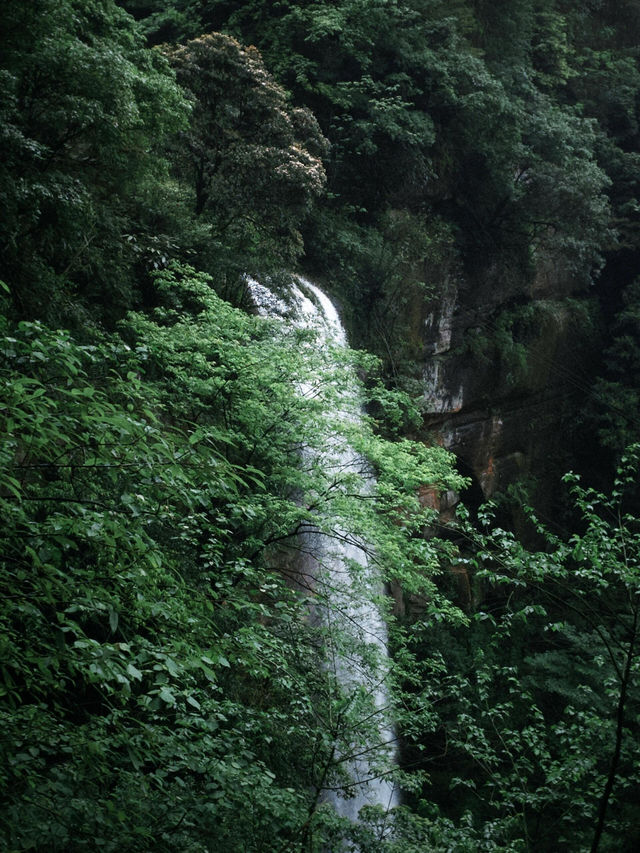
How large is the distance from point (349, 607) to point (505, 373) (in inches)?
428

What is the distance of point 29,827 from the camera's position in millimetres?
2805

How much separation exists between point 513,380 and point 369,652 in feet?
36.7

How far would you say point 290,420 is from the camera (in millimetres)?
6996

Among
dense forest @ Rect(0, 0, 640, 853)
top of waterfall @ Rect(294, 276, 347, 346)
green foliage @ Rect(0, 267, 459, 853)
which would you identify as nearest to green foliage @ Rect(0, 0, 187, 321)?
dense forest @ Rect(0, 0, 640, 853)

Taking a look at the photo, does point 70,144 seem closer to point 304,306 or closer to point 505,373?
point 304,306

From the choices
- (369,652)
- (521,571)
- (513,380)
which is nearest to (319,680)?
(369,652)

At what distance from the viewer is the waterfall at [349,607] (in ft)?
18.7

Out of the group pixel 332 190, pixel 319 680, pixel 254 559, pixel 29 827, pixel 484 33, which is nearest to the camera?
pixel 29 827

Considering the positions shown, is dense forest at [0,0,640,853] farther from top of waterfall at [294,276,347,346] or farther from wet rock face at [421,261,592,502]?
top of waterfall at [294,276,347,346]

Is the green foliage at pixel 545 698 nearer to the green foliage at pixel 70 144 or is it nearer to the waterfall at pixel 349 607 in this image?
the waterfall at pixel 349 607

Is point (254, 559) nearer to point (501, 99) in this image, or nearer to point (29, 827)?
point (29, 827)

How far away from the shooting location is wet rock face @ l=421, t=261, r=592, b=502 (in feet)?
51.1

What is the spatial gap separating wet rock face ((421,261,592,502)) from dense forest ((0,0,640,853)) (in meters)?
0.16

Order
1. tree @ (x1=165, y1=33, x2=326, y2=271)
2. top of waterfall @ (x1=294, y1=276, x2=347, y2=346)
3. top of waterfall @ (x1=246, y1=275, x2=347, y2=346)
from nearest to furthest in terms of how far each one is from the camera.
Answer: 1. top of waterfall @ (x1=246, y1=275, x2=347, y2=346)
2. tree @ (x1=165, y1=33, x2=326, y2=271)
3. top of waterfall @ (x1=294, y1=276, x2=347, y2=346)
